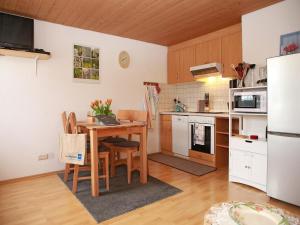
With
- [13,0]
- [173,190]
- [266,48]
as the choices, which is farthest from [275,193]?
[13,0]

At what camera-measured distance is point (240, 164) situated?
2826 mm

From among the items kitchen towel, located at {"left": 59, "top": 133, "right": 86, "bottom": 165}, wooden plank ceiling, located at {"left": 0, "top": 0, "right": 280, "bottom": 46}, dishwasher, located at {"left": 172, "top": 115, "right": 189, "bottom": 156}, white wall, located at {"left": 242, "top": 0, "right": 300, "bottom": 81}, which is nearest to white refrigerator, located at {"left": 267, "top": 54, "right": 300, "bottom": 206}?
white wall, located at {"left": 242, "top": 0, "right": 300, "bottom": 81}

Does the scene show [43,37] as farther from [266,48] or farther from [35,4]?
[266,48]

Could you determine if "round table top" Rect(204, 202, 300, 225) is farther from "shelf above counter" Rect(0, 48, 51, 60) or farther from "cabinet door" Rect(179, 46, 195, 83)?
"cabinet door" Rect(179, 46, 195, 83)

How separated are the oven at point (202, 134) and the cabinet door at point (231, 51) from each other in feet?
2.89

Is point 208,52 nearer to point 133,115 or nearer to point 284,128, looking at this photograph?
point 133,115

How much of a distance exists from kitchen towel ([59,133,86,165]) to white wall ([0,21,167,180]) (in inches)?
38.1

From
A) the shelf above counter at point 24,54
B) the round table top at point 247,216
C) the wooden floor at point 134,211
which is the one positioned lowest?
the wooden floor at point 134,211

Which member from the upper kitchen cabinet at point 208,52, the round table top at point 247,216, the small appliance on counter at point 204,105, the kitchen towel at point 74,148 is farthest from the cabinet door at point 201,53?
the round table top at point 247,216

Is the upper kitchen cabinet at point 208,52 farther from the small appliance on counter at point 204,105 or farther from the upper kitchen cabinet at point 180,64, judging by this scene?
the small appliance on counter at point 204,105

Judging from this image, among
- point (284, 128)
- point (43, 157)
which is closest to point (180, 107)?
point (284, 128)

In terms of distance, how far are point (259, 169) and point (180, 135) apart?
1.74 metres

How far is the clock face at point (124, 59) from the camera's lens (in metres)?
4.04

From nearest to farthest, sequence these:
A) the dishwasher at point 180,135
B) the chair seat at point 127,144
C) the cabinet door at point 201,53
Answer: the chair seat at point 127,144, the cabinet door at point 201,53, the dishwasher at point 180,135
